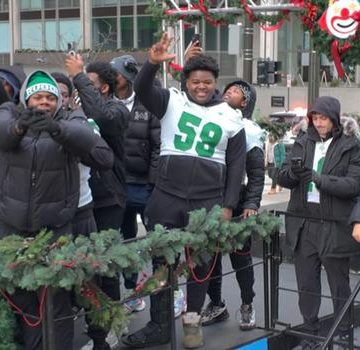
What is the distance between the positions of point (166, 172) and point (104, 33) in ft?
149

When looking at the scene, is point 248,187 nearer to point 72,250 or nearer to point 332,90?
point 72,250

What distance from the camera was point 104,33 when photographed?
4841 centimetres

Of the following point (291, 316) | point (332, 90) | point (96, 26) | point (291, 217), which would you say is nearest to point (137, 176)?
point (291, 217)

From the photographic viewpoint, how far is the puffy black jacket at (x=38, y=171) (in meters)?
3.51

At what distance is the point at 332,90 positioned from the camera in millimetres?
35812

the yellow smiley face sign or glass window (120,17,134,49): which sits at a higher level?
glass window (120,17,134,49)

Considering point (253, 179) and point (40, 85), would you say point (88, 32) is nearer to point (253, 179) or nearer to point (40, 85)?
point (253, 179)

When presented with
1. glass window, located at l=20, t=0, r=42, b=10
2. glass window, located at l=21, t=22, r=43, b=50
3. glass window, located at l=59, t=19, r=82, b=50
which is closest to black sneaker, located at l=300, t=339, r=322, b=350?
glass window, located at l=59, t=19, r=82, b=50

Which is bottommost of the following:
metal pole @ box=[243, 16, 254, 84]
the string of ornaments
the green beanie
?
the green beanie

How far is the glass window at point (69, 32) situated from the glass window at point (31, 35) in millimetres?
1876

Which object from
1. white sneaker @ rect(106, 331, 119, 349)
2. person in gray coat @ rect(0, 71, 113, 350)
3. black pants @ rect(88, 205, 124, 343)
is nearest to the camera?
person in gray coat @ rect(0, 71, 113, 350)

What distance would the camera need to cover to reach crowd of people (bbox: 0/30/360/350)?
362cm

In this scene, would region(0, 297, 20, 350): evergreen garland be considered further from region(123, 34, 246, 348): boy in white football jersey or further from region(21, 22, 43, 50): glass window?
region(21, 22, 43, 50): glass window

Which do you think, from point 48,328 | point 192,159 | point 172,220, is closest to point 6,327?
point 48,328
